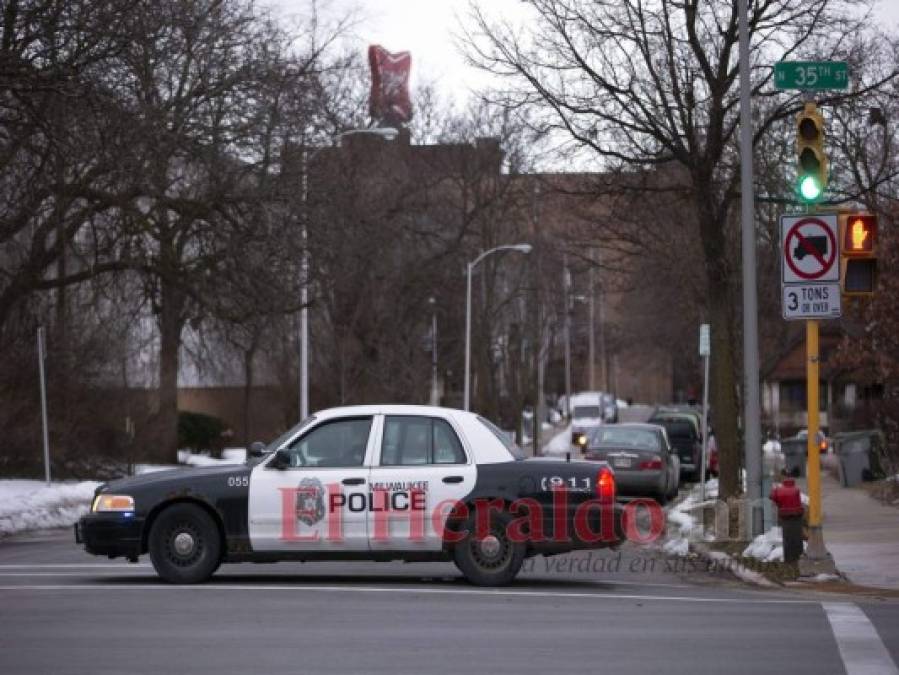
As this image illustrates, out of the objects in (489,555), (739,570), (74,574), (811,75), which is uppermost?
(811,75)

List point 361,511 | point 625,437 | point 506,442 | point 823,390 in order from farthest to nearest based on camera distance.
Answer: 1. point 823,390
2. point 625,437
3. point 506,442
4. point 361,511

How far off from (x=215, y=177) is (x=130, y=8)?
8.13 metres

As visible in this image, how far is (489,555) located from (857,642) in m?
4.26

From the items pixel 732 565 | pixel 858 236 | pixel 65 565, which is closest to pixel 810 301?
pixel 858 236

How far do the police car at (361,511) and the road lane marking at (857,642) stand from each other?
2402mm

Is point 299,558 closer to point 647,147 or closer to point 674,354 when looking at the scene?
point 647,147

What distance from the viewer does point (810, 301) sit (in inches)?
623

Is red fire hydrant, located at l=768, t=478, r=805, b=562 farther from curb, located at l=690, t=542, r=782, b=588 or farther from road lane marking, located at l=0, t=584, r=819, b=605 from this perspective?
road lane marking, located at l=0, t=584, r=819, b=605

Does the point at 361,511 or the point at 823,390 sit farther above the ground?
the point at 823,390

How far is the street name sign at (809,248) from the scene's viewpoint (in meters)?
15.8

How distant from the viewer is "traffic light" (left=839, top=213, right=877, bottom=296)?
50.0ft

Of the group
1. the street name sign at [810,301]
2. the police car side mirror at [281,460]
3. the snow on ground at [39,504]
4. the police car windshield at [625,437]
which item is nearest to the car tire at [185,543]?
the police car side mirror at [281,460]

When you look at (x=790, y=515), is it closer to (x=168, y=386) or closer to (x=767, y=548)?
(x=767, y=548)

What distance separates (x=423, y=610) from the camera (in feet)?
40.3
